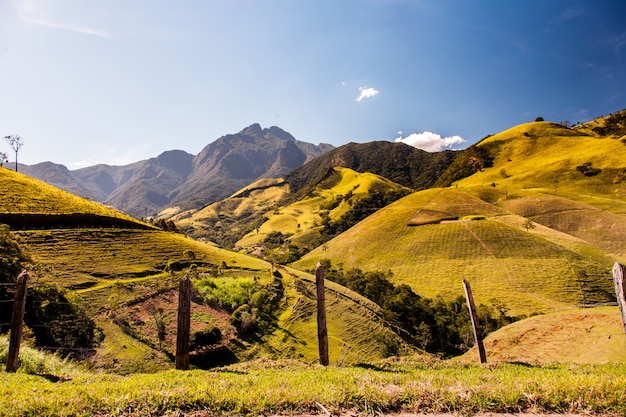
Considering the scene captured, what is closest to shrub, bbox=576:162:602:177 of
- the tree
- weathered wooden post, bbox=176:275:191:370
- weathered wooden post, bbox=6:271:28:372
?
the tree

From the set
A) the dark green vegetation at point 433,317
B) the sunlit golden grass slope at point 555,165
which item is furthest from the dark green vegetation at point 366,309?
the sunlit golden grass slope at point 555,165

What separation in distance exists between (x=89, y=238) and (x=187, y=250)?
45.6 ft

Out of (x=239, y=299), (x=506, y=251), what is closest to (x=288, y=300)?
(x=239, y=299)

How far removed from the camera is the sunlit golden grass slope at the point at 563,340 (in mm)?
15539

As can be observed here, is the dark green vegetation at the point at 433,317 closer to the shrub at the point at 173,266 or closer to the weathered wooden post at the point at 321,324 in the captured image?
the shrub at the point at 173,266

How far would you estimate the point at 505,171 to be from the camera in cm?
15062

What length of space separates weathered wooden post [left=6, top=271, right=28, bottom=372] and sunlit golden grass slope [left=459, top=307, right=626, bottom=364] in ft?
67.8

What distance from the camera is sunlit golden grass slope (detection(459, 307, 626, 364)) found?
51.0ft

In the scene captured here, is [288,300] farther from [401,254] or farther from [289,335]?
[401,254]

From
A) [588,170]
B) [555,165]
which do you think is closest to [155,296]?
[588,170]

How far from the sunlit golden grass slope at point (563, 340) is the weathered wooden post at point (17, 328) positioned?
67.8 ft

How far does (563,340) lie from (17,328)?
27406 millimetres

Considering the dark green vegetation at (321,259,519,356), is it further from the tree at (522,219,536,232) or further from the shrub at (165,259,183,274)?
the tree at (522,219,536,232)

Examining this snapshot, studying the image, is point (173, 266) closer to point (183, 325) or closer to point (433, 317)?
point (183, 325)
